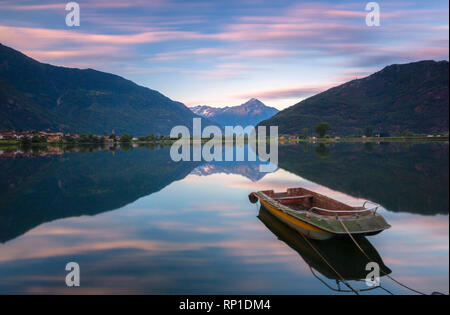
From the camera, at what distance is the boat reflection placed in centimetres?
1253

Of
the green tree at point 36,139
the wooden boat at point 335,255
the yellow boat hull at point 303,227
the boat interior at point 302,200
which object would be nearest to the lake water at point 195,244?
the wooden boat at point 335,255

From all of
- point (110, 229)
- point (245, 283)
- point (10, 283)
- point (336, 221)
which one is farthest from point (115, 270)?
point (336, 221)

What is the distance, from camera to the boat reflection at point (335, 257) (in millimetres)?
12534

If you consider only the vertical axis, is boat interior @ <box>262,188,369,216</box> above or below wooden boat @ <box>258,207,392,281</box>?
above

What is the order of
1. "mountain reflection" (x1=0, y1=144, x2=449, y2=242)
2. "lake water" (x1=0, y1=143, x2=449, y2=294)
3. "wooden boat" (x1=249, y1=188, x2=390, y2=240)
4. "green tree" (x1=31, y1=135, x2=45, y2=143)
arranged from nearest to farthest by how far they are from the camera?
1. "lake water" (x1=0, y1=143, x2=449, y2=294)
2. "wooden boat" (x1=249, y1=188, x2=390, y2=240)
3. "mountain reflection" (x1=0, y1=144, x2=449, y2=242)
4. "green tree" (x1=31, y1=135, x2=45, y2=143)

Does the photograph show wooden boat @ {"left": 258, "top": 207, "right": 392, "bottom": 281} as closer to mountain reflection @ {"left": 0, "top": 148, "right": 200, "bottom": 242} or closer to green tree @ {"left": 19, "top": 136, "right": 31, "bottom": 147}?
mountain reflection @ {"left": 0, "top": 148, "right": 200, "bottom": 242}

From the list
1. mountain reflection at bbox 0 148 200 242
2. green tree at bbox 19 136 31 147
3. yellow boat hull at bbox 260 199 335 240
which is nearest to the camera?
yellow boat hull at bbox 260 199 335 240

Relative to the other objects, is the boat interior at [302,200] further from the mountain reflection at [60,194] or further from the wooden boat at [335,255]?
the mountain reflection at [60,194]

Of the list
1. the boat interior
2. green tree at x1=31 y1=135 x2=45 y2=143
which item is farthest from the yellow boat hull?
green tree at x1=31 y1=135 x2=45 y2=143

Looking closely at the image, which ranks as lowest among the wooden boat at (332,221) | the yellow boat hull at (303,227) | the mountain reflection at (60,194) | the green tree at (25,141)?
the mountain reflection at (60,194)

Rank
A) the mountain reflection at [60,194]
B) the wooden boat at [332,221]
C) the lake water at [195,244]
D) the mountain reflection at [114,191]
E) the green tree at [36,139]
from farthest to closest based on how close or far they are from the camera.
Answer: the green tree at [36,139], the mountain reflection at [114,191], the mountain reflection at [60,194], the wooden boat at [332,221], the lake water at [195,244]

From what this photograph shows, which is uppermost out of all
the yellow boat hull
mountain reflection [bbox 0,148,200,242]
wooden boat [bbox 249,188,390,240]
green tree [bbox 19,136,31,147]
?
green tree [bbox 19,136,31,147]

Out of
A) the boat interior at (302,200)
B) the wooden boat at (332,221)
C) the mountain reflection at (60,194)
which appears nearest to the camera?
the wooden boat at (332,221)

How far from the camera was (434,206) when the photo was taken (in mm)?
22812
